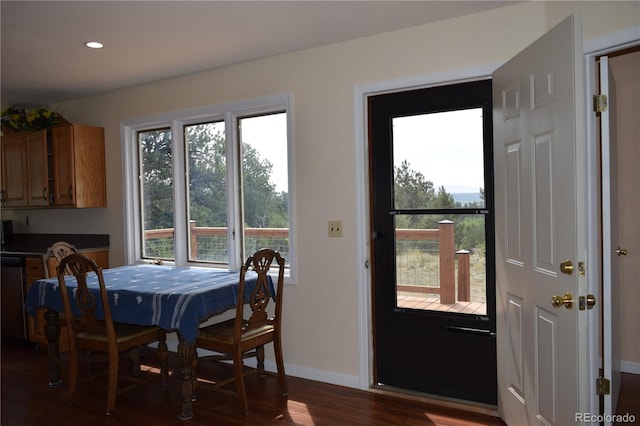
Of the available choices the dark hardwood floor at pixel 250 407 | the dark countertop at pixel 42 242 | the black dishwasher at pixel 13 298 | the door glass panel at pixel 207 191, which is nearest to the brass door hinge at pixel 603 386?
the dark hardwood floor at pixel 250 407

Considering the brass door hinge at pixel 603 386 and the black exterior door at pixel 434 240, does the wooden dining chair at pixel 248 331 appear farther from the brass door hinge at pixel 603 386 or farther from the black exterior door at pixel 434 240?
the brass door hinge at pixel 603 386

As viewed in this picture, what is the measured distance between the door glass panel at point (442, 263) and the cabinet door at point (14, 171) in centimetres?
406

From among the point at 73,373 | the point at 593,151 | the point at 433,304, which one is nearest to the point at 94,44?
the point at 73,373

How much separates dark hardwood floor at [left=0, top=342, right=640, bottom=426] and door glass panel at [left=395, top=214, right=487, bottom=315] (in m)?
0.67

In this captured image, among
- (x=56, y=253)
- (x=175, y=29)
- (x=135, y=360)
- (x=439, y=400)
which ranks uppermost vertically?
(x=175, y=29)

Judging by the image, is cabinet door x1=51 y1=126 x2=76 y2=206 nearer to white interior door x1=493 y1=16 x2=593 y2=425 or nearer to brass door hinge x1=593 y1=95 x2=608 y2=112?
white interior door x1=493 y1=16 x2=593 y2=425

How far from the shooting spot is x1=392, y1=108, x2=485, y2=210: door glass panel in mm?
3234

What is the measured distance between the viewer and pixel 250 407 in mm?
3258

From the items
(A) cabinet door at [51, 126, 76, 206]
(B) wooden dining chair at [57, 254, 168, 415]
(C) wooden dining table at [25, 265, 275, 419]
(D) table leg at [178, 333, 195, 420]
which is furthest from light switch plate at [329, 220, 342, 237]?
(A) cabinet door at [51, 126, 76, 206]

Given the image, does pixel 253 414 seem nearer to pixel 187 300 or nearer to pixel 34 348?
pixel 187 300

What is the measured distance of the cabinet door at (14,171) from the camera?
5.26m

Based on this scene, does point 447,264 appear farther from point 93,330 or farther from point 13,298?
point 13,298

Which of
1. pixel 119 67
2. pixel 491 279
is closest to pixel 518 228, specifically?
pixel 491 279

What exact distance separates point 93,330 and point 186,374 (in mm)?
721
